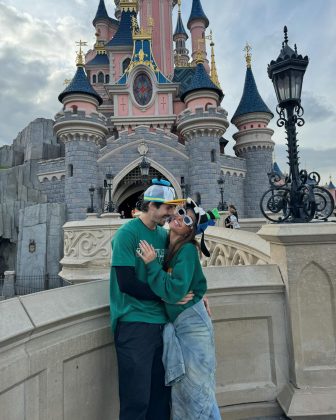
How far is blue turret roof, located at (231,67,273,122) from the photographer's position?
22011mm

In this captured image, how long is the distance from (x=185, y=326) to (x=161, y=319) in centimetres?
13

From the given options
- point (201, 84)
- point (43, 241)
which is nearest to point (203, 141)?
point (201, 84)

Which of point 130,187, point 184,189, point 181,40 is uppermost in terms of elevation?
point 181,40

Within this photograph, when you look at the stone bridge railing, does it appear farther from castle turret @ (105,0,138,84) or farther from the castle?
castle turret @ (105,0,138,84)

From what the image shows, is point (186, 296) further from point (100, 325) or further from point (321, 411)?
point (321, 411)

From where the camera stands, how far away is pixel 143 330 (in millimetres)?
1513

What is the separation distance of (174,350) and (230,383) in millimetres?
954

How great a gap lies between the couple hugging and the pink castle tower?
25.2 metres

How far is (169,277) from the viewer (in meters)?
1.47

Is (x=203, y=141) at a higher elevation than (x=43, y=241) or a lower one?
higher

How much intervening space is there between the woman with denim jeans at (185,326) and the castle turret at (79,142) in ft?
52.9

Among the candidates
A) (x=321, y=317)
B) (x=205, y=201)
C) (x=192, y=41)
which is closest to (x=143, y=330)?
(x=321, y=317)

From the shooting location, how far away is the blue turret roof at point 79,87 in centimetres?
1834

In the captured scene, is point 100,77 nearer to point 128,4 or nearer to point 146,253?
point 128,4
